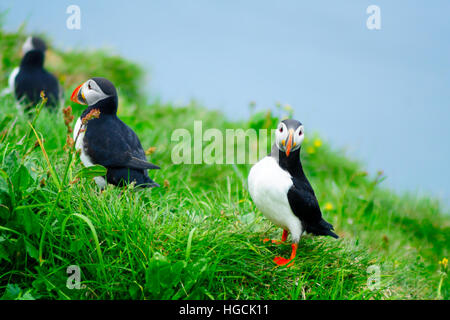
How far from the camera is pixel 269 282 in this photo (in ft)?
10.5

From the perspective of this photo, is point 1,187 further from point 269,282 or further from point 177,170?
point 177,170

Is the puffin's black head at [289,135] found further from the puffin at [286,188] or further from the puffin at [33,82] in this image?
the puffin at [33,82]

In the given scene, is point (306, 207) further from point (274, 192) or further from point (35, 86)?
point (35, 86)

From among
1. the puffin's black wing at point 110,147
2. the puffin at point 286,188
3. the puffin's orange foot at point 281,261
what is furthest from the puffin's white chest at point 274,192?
the puffin's black wing at point 110,147

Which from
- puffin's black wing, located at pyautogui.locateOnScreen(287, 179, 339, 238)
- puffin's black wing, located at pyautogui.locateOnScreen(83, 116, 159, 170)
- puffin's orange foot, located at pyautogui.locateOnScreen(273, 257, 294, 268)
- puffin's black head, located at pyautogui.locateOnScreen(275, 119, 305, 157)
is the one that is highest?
puffin's black head, located at pyautogui.locateOnScreen(275, 119, 305, 157)

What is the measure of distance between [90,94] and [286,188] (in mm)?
1650

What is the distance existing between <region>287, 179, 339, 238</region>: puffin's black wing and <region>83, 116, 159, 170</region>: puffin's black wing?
1.07 meters

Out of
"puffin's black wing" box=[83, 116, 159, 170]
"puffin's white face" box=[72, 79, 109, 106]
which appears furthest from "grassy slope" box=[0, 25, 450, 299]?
"puffin's white face" box=[72, 79, 109, 106]

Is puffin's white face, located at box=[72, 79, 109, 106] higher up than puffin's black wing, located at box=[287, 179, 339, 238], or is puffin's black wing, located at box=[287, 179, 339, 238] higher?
puffin's white face, located at box=[72, 79, 109, 106]

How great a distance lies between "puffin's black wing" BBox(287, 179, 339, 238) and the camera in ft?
10.4

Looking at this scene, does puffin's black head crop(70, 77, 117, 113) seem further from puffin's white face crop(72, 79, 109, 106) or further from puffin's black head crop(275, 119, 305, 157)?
puffin's black head crop(275, 119, 305, 157)

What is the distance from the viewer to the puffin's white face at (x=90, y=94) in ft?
11.8

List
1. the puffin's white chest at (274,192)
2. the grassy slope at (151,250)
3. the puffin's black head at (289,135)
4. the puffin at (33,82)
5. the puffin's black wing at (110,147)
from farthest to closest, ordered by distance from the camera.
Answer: the puffin at (33,82)
the puffin's black wing at (110,147)
the puffin's white chest at (274,192)
the puffin's black head at (289,135)
the grassy slope at (151,250)
